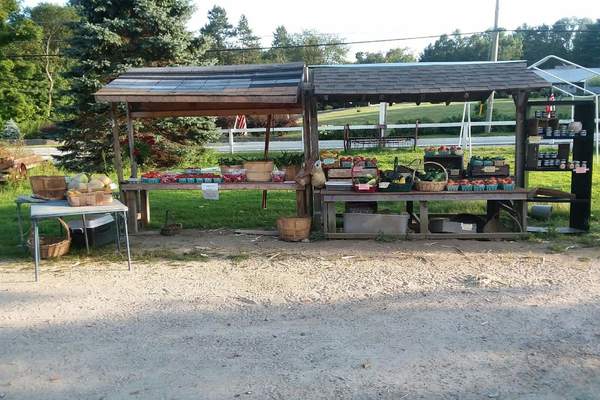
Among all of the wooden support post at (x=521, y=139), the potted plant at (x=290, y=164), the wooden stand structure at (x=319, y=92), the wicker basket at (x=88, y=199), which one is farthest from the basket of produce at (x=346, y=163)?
the wicker basket at (x=88, y=199)

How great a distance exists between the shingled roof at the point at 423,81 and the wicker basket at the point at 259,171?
55.5 inches

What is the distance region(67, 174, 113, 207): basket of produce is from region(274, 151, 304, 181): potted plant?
2.79m

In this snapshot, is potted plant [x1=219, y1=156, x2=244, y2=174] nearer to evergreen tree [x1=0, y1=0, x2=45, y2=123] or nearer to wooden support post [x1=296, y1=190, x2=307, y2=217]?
wooden support post [x1=296, y1=190, x2=307, y2=217]

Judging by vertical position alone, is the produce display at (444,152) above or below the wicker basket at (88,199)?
above

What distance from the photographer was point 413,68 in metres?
9.17

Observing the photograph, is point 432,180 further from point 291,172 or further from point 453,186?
point 291,172

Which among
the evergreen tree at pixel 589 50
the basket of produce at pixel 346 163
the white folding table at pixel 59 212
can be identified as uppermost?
the evergreen tree at pixel 589 50

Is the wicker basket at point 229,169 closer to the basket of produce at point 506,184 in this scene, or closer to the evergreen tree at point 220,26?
the basket of produce at point 506,184

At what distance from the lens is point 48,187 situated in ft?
25.4

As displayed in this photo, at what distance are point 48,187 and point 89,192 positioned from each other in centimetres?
104

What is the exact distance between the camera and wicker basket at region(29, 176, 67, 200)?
25.3ft

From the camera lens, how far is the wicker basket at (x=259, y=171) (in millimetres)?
8750

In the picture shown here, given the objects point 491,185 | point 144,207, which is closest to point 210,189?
point 144,207

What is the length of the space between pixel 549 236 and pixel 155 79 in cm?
684
